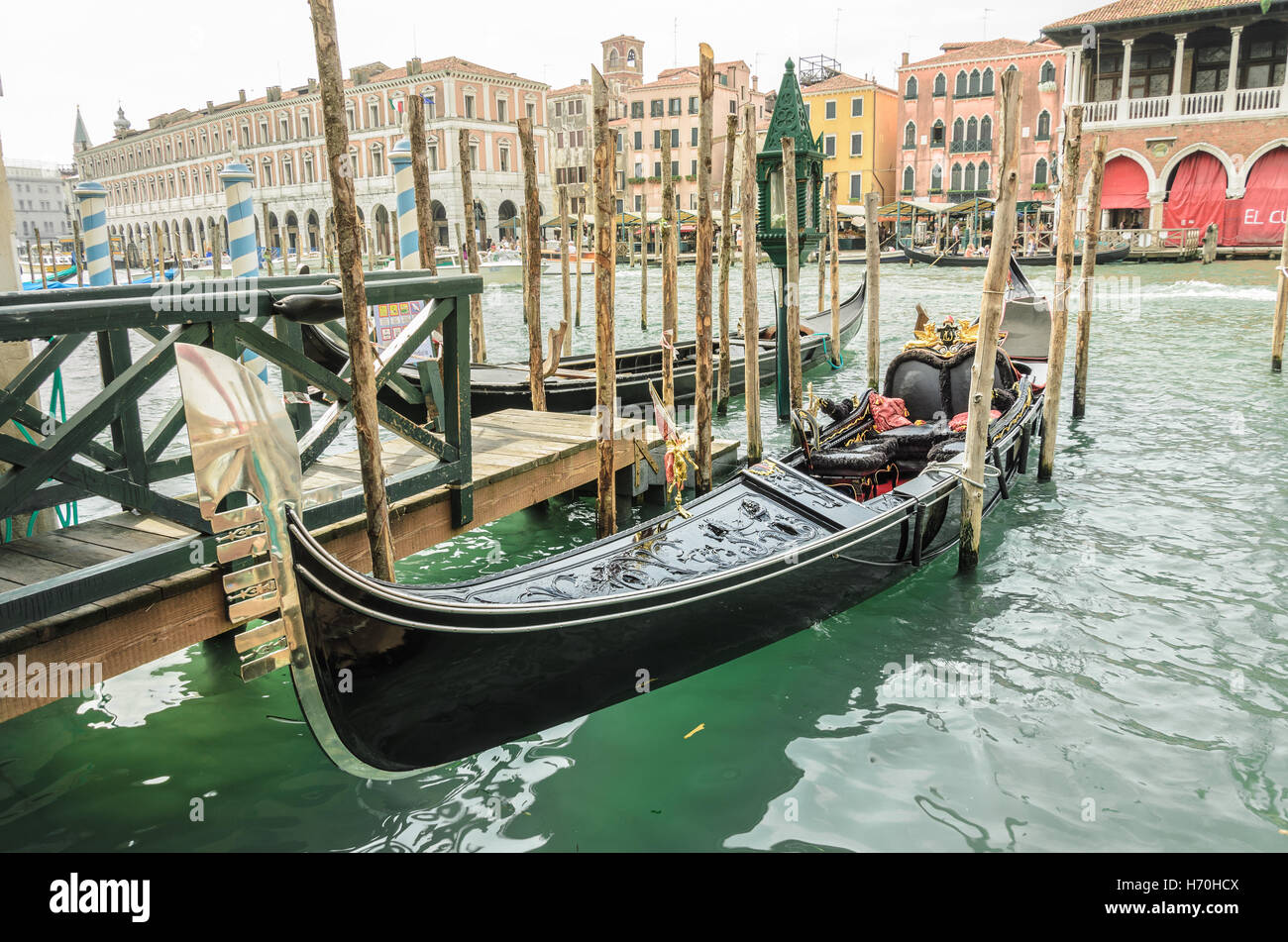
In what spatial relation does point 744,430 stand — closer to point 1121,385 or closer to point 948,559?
point 948,559

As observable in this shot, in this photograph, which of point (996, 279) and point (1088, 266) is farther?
point (1088, 266)

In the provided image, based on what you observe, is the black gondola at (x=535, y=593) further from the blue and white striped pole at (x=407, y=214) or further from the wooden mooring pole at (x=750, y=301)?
the blue and white striped pole at (x=407, y=214)

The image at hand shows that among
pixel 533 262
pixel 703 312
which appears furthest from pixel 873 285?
pixel 703 312

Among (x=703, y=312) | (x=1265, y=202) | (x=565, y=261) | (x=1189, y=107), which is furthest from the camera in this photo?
(x=1189, y=107)

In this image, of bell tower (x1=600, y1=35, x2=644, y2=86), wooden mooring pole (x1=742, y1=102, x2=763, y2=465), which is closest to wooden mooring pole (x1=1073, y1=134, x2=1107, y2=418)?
wooden mooring pole (x1=742, y1=102, x2=763, y2=465)

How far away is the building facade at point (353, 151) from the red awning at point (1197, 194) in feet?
64.4

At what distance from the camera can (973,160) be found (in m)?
27.4

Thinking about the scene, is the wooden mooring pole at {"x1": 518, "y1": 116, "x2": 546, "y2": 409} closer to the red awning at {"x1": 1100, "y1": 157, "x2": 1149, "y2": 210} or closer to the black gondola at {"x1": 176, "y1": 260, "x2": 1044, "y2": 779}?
the black gondola at {"x1": 176, "y1": 260, "x2": 1044, "y2": 779}

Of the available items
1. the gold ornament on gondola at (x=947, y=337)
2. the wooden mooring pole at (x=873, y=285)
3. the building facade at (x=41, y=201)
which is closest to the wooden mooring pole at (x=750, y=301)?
the gold ornament on gondola at (x=947, y=337)

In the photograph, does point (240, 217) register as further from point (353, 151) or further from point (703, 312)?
point (353, 151)

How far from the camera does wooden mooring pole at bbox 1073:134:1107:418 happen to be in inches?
268

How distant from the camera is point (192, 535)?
2791 millimetres

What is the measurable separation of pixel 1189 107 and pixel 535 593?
23295 mm
